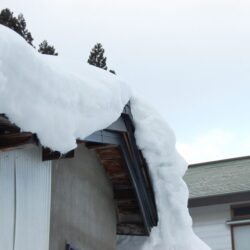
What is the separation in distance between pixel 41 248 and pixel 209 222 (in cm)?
840

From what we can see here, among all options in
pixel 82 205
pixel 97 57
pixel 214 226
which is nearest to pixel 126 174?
pixel 82 205

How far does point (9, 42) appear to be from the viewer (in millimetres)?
5801

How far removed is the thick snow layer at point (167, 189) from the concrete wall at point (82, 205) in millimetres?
665

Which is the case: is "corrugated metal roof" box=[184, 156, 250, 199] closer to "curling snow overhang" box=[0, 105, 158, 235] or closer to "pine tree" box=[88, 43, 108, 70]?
"pine tree" box=[88, 43, 108, 70]

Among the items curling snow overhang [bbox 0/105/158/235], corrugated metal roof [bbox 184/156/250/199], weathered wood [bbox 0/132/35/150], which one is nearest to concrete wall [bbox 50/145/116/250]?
curling snow overhang [bbox 0/105/158/235]

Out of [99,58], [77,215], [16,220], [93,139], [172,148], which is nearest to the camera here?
[16,220]

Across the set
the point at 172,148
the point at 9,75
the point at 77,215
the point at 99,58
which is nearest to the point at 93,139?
the point at 77,215

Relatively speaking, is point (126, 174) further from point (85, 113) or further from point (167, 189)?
point (85, 113)

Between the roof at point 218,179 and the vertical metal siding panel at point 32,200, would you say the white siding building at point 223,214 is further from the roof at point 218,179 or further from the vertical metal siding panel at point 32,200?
the vertical metal siding panel at point 32,200

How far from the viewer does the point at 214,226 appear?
15.0 m

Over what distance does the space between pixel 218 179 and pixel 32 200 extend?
1004 cm

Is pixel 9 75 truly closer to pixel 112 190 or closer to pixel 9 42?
pixel 9 42

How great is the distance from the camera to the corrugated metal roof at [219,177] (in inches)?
604

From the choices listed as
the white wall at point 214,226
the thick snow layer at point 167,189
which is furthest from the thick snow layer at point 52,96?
the white wall at point 214,226
